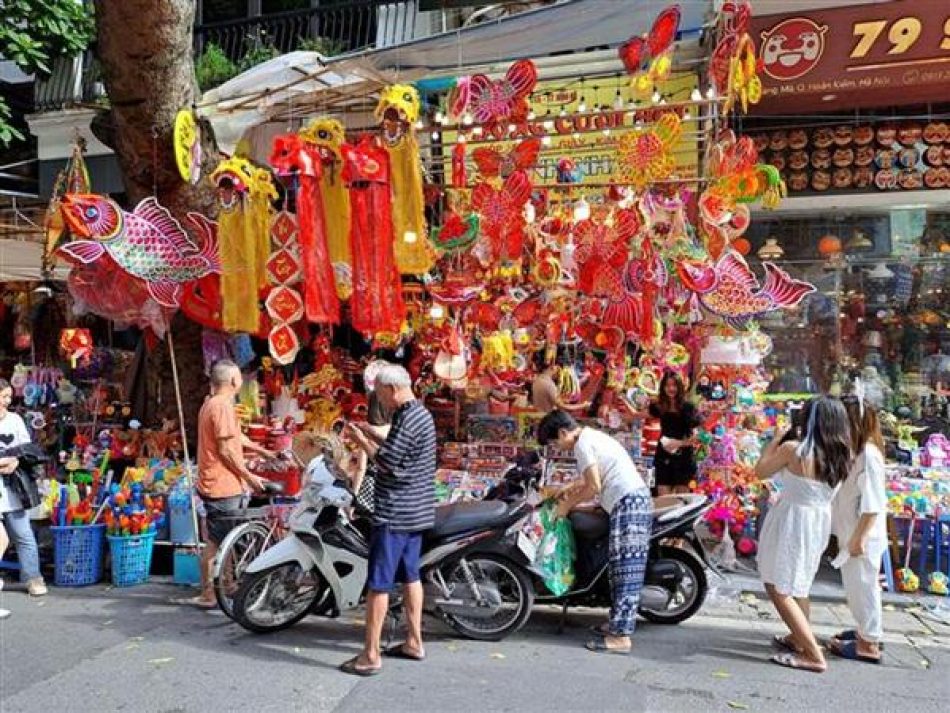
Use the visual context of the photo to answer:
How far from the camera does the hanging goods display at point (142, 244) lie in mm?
6039

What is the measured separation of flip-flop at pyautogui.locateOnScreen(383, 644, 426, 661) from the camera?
446cm

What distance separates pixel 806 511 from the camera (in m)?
4.31

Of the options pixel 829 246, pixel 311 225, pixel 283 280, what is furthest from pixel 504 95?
pixel 829 246

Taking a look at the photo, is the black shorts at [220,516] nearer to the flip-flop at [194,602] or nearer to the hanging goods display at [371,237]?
the flip-flop at [194,602]

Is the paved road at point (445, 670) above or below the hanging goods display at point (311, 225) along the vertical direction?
below

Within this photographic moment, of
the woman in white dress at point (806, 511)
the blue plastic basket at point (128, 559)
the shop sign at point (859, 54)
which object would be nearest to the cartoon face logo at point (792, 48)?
the shop sign at point (859, 54)

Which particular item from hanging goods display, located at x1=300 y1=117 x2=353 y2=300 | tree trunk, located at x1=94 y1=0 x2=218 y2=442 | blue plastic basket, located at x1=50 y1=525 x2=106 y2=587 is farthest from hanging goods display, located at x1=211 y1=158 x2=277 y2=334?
blue plastic basket, located at x1=50 y1=525 x2=106 y2=587

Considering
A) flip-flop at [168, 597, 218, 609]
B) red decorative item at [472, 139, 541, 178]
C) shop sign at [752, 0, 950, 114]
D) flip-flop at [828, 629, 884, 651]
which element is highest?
shop sign at [752, 0, 950, 114]

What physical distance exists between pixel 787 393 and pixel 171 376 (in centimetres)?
680

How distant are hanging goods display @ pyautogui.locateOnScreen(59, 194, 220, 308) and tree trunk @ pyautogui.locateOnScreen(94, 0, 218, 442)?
499mm

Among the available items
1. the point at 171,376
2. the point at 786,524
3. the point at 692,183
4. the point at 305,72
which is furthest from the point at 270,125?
the point at 786,524

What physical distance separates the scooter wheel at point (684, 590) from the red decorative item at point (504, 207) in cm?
291

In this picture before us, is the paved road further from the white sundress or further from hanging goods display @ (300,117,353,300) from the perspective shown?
hanging goods display @ (300,117,353,300)

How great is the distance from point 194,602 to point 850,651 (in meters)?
4.49
